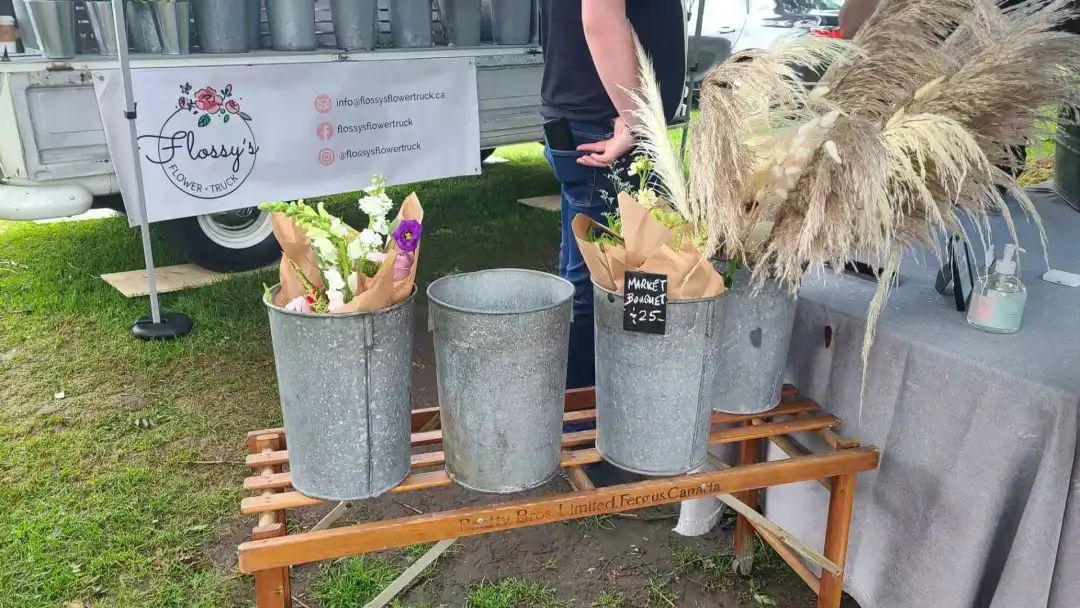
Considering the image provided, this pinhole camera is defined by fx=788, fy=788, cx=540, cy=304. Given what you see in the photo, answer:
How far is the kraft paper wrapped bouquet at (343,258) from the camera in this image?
1074 mm

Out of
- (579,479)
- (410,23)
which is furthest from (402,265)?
(410,23)

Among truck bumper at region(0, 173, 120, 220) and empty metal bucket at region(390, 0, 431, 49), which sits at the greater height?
empty metal bucket at region(390, 0, 431, 49)

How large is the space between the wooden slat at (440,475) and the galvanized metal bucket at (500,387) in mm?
45

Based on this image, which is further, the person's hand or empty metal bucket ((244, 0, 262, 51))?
empty metal bucket ((244, 0, 262, 51))

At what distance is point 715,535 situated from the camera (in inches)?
84.0

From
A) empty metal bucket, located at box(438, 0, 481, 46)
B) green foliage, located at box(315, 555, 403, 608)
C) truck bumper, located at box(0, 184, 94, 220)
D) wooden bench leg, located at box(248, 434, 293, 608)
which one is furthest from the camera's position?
empty metal bucket, located at box(438, 0, 481, 46)

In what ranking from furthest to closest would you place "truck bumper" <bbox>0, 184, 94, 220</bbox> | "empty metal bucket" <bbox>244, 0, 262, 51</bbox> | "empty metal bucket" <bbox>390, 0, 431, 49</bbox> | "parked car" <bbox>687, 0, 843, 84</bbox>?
1. "parked car" <bbox>687, 0, 843, 84</bbox>
2. "empty metal bucket" <bbox>390, 0, 431, 49</bbox>
3. "empty metal bucket" <bbox>244, 0, 262, 51</bbox>
4. "truck bumper" <bbox>0, 184, 94, 220</bbox>

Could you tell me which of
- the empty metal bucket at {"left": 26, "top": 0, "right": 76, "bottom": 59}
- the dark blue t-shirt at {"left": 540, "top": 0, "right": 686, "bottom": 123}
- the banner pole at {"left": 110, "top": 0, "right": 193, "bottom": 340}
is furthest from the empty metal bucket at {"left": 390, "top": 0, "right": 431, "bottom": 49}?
the dark blue t-shirt at {"left": 540, "top": 0, "right": 686, "bottom": 123}

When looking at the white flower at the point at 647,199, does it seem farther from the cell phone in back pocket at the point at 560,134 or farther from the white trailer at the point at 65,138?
the white trailer at the point at 65,138

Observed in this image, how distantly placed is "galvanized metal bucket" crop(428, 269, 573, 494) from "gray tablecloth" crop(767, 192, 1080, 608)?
565 mm

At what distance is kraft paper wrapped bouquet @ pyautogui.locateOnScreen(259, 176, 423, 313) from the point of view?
1.07 m

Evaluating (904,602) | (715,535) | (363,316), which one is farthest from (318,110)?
(904,602)

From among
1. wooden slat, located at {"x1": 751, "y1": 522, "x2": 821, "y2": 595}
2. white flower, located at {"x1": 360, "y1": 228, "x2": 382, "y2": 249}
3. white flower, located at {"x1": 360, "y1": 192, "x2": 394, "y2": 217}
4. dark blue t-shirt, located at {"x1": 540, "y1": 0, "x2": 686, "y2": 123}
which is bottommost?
wooden slat, located at {"x1": 751, "y1": 522, "x2": 821, "y2": 595}

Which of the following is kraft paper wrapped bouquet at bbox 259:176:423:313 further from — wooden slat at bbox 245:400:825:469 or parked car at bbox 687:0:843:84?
parked car at bbox 687:0:843:84
